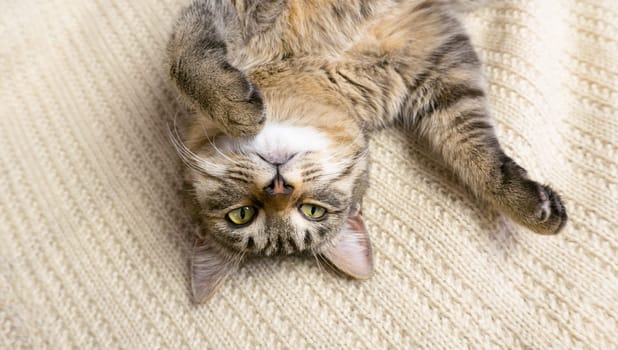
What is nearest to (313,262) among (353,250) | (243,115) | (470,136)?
(353,250)

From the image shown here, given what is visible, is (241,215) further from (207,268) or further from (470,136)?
(470,136)

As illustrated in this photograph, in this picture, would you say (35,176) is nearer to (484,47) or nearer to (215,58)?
(215,58)

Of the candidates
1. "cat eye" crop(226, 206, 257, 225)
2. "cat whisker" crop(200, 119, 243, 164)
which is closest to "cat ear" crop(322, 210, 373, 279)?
"cat eye" crop(226, 206, 257, 225)

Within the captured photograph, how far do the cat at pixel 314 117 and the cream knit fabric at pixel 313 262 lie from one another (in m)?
0.08

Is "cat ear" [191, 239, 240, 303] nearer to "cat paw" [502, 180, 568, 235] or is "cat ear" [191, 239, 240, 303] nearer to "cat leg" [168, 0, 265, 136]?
"cat leg" [168, 0, 265, 136]

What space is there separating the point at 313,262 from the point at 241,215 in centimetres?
25

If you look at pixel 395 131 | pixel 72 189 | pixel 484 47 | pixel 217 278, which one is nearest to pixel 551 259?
pixel 395 131

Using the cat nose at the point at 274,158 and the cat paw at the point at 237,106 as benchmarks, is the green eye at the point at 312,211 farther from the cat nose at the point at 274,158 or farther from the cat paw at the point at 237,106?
the cat paw at the point at 237,106

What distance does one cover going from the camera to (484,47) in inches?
56.3

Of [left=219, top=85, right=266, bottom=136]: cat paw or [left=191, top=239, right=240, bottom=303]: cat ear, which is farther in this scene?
[left=191, top=239, right=240, bottom=303]: cat ear

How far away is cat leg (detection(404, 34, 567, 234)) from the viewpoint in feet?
3.64

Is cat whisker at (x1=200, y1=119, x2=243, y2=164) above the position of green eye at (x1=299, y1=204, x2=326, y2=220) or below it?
above

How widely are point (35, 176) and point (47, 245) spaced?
232 millimetres

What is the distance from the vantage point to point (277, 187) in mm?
1097
